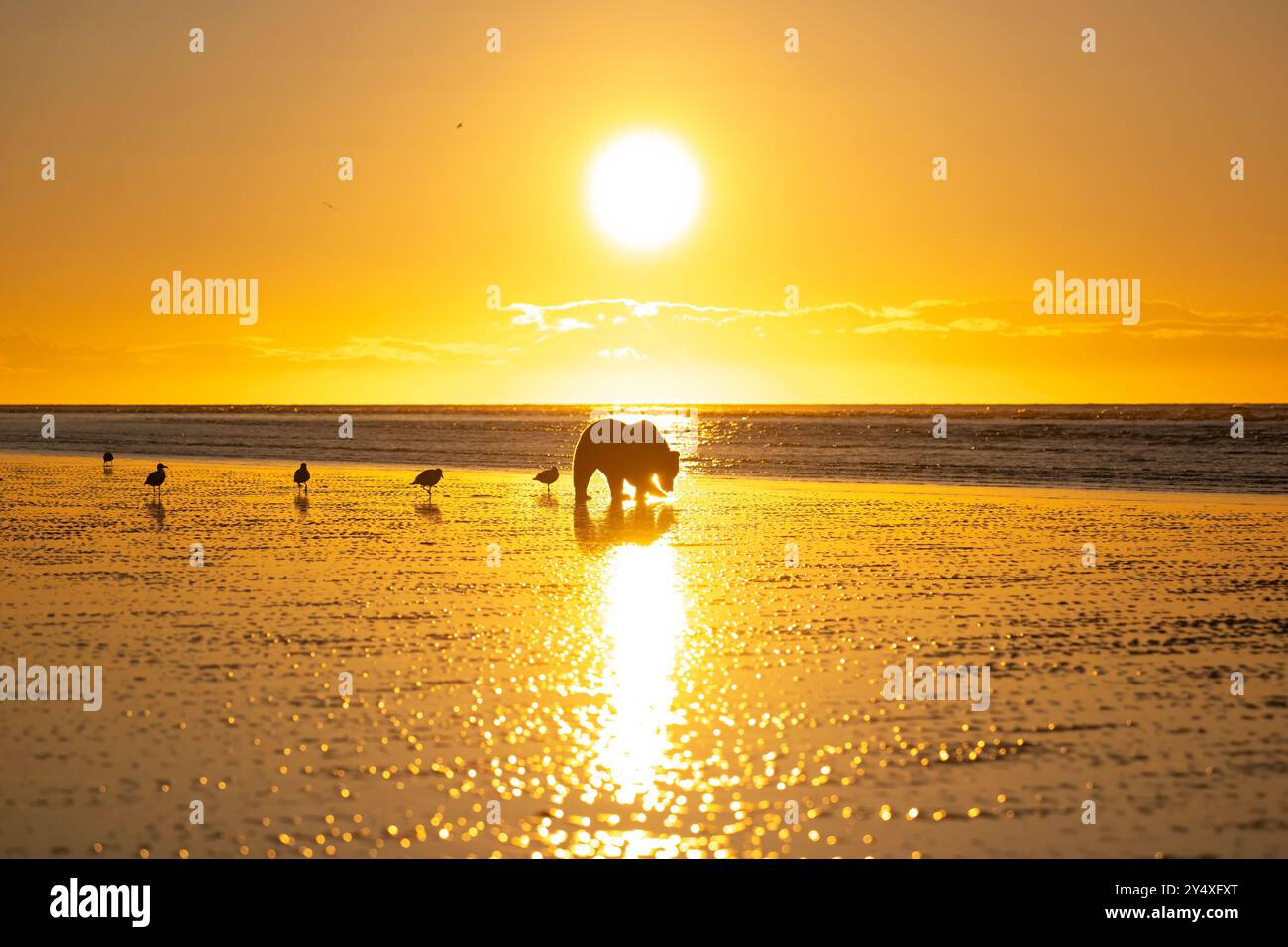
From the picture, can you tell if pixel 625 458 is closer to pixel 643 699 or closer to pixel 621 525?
pixel 621 525

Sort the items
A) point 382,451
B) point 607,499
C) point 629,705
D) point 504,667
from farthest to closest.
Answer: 1. point 382,451
2. point 607,499
3. point 504,667
4. point 629,705

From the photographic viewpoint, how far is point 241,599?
13070mm

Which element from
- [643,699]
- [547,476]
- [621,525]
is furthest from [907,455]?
[643,699]

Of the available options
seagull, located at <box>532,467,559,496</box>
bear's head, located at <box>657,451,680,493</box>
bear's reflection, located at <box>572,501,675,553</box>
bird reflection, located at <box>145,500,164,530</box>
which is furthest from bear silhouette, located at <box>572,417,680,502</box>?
bird reflection, located at <box>145,500,164,530</box>

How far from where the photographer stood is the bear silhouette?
90.2 feet

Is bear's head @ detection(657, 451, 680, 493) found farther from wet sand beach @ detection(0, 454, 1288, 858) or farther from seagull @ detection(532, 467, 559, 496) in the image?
wet sand beach @ detection(0, 454, 1288, 858)

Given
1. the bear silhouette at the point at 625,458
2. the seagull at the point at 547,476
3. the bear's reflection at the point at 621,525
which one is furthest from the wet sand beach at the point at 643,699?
the seagull at the point at 547,476

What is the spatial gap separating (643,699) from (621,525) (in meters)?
13.1

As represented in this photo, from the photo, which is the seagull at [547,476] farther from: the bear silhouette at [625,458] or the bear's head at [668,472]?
the bear's head at [668,472]

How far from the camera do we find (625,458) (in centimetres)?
2748
